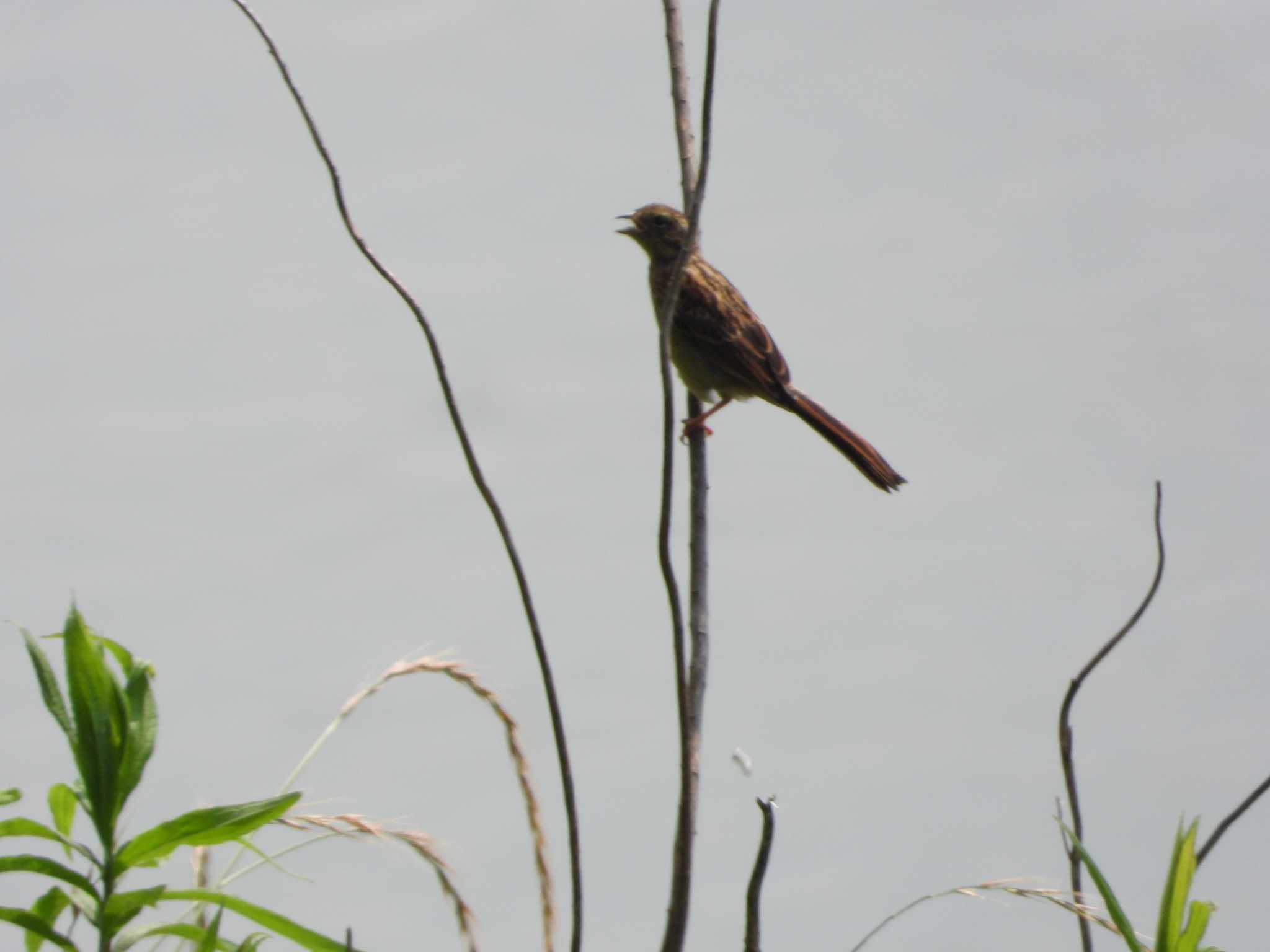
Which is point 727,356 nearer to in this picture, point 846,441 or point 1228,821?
point 846,441

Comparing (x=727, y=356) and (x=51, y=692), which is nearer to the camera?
(x=51, y=692)

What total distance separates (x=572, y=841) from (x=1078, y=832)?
0.55 meters

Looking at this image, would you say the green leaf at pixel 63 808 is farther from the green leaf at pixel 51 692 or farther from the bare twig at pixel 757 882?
the bare twig at pixel 757 882

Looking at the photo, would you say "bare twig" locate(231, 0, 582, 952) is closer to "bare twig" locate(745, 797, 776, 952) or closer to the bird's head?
"bare twig" locate(745, 797, 776, 952)

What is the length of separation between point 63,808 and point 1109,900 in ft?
3.59

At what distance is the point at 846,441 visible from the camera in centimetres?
516

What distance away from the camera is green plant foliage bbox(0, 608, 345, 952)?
137 cm

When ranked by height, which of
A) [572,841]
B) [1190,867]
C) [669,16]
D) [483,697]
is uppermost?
[669,16]

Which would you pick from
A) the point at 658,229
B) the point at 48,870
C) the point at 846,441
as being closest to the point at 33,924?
the point at 48,870

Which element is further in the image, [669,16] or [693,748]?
[669,16]

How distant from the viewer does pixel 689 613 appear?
170 cm

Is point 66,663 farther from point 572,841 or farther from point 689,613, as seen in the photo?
point 689,613

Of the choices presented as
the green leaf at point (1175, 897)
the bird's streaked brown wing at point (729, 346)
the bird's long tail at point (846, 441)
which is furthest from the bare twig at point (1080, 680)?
the bird's streaked brown wing at point (729, 346)

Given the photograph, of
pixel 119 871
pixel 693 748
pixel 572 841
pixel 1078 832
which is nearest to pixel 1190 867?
pixel 1078 832
